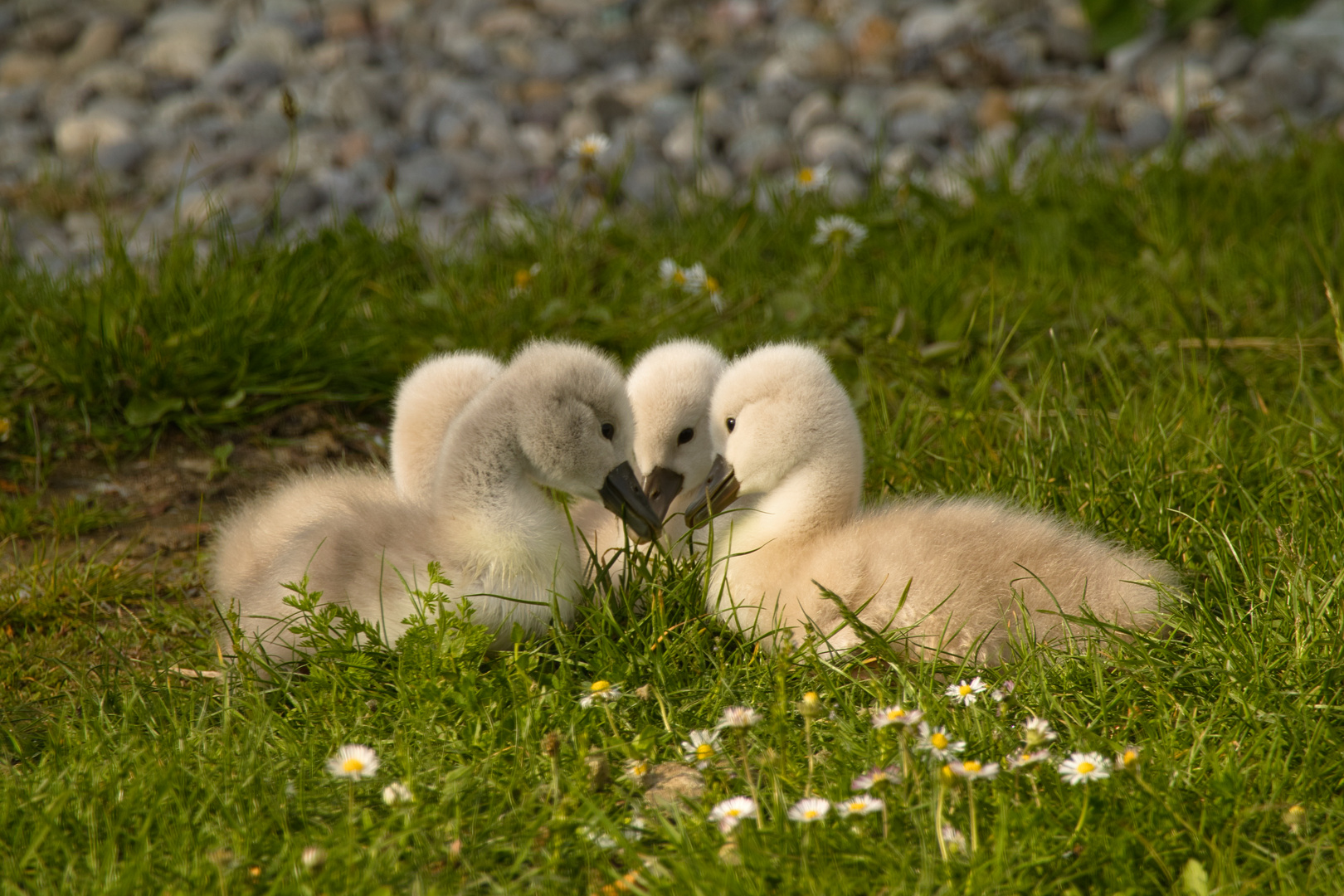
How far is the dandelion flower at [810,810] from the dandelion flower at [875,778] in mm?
70

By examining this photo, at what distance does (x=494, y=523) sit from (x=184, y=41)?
27.1 feet

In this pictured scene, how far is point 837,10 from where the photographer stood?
401 inches

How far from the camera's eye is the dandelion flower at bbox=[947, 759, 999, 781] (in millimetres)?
2340

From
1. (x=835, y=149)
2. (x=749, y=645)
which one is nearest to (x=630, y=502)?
(x=749, y=645)

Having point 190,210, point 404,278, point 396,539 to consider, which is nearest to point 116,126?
point 190,210

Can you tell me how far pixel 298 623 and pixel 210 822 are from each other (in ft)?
2.38

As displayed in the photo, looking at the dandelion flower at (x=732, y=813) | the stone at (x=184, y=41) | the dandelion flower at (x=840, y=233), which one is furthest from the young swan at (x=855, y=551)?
the stone at (x=184, y=41)

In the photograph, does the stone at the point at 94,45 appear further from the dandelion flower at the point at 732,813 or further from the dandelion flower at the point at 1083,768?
the dandelion flower at the point at 1083,768

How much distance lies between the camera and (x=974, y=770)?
2.35 meters

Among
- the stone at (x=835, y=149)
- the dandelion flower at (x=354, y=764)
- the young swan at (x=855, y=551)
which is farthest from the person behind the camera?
the stone at (x=835, y=149)

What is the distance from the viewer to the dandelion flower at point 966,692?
110 inches

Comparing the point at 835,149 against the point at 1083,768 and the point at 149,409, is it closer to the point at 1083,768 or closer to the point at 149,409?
the point at 149,409

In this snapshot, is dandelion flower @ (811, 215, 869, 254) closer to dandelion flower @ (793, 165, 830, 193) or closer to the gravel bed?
dandelion flower @ (793, 165, 830, 193)

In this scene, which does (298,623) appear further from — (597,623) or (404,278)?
(404,278)
